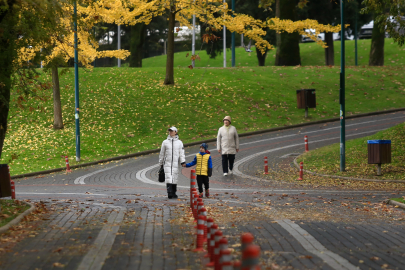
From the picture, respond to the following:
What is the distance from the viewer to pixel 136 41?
43.2 metres

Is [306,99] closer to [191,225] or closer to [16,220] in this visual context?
[191,225]

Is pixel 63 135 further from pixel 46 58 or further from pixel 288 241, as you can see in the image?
pixel 288 241

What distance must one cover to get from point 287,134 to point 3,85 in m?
18.8

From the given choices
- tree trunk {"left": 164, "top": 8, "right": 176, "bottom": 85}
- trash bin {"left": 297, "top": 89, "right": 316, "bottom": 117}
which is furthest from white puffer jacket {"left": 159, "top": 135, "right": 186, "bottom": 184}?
trash bin {"left": 297, "top": 89, "right": 316, "bottom": 117}

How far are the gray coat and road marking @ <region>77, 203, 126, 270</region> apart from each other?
755 centimetres

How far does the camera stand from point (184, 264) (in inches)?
248

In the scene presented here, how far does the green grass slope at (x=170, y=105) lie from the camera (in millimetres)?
24656

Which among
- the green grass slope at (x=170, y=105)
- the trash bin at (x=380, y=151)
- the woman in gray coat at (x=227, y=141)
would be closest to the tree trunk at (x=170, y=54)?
the green grass slope at (x=170, y=105)

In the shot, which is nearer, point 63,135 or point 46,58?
point 46,58

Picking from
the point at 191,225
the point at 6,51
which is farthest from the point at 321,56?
the point at 191,225

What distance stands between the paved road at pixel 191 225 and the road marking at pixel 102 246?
0.05 ft

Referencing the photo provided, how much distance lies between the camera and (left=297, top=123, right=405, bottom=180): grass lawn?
17281mm

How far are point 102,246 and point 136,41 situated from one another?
37.3 metres

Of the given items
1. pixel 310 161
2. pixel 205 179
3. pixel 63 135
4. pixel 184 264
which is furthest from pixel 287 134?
pixel 184 264
